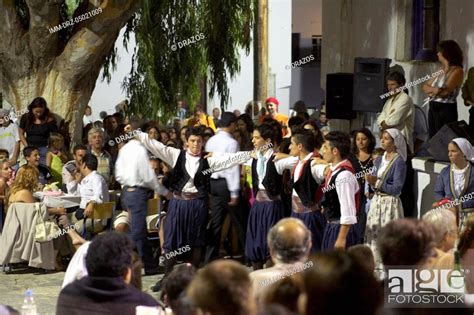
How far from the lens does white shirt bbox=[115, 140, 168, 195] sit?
13.8m

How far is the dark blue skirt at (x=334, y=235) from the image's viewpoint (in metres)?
12.4

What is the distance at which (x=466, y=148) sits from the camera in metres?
12.8

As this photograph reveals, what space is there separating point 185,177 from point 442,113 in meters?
3.14

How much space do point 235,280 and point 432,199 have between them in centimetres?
815

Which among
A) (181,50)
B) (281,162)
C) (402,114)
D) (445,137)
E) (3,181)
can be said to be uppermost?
(181,50)

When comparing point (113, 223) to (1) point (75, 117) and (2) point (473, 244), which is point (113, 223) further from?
(2) point (473, 244)

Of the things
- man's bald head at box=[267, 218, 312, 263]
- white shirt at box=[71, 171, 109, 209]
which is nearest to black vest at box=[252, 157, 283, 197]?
white shirt at box=[71, 171, 109, 209]

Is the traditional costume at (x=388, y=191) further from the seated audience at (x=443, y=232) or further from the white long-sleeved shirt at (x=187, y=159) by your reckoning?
the seated audience at (x=443, y=232)

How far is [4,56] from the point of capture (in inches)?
733

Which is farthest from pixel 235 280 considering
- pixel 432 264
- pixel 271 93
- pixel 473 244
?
pixel 271 93

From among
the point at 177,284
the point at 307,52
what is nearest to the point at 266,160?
the point at 177,284

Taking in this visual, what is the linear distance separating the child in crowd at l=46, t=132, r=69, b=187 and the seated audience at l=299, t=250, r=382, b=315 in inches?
438

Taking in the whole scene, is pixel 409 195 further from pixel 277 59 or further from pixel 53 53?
pixel 277 59

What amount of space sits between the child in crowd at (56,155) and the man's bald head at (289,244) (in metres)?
8.44
